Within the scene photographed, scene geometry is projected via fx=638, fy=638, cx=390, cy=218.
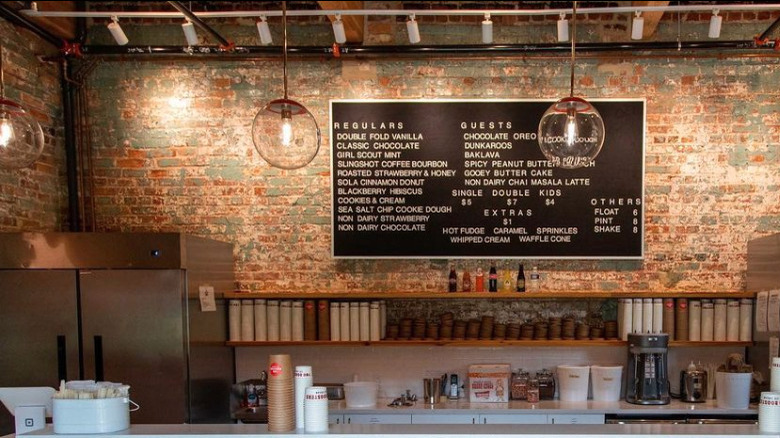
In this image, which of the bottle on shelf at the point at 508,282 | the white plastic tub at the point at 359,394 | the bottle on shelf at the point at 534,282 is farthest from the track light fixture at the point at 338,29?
the white plastic tub at the point at 359,394

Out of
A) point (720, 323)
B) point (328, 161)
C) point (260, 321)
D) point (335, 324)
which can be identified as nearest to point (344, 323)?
point (335, 324)

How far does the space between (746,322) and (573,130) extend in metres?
2.76

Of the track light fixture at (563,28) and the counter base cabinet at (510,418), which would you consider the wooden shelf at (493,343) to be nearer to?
the counter base cabinet at (510,418)

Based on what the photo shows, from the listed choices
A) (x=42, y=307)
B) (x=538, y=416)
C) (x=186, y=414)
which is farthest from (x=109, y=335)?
(x=538, y=416)

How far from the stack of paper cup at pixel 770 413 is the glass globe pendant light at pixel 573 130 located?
1.32 meters

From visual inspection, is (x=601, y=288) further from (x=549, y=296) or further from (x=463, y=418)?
(x=463, y=418)

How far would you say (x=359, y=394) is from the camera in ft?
15.8

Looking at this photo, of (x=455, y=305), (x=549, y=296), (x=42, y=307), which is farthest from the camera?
(x=455, y=305)

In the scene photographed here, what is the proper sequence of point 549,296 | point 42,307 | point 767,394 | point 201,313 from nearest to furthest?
1. point 767,394
2. point 42,307
3. point 201,313
4. point 549,296

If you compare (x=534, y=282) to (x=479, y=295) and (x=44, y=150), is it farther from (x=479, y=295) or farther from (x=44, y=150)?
(x=44, y=150)

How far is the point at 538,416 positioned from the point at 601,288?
1.22 m

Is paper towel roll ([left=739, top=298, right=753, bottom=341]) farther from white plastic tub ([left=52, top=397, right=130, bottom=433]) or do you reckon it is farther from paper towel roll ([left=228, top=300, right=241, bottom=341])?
white plastic tub ([left=52, top=397, right=130, bottom=433])

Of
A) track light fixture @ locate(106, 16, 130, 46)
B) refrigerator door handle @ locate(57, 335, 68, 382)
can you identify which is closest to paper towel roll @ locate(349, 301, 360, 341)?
refrigerator door handle @ locate(57, 335, 68, 382)

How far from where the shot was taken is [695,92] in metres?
5.17
